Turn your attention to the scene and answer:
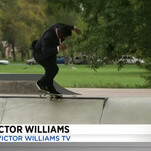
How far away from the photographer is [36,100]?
10.1m

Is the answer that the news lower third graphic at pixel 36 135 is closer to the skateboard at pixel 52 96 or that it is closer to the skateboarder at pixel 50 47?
the skateboard at pixel 52 96

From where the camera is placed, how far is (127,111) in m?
9.55

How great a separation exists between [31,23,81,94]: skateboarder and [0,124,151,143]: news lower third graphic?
61.7 inches

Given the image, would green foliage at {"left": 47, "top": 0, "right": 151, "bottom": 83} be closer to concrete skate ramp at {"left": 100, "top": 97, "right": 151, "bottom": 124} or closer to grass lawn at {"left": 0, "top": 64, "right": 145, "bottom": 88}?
grass lawn at {"left": 0, "top": 64, "right": 145, "bottom": 88}

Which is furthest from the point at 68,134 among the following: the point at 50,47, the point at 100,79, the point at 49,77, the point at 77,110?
the point at 100,79

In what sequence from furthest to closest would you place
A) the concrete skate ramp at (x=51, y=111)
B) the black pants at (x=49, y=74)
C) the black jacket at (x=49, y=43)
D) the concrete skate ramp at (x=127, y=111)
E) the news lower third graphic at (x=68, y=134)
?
the black pants at (x=49, y=74), the black jacket at (x=49, y=43), the concrete skate ramp at (x=51, y=111), the concrete skate ramp at (x=127, y=111), the news lower third graphic at (x=68, y=134)

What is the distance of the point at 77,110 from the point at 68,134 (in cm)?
79

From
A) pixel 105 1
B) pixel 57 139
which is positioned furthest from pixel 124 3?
pixel 57 139

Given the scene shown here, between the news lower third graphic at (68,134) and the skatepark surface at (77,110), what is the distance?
0.32 meters

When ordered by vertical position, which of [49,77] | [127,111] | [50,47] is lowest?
[127,111]

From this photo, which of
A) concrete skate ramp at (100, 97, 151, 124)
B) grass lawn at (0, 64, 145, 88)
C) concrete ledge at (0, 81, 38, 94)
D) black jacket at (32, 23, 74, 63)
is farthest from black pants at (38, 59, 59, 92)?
grass lawn at (0, 64, 145, 88)

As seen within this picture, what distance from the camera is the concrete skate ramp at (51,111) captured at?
384 inches

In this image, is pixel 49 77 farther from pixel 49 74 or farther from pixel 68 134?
pixel 68 134

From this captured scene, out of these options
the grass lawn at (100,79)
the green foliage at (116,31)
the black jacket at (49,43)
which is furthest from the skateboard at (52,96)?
the grass lawn at (100,79)
